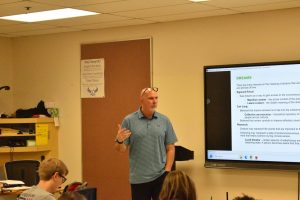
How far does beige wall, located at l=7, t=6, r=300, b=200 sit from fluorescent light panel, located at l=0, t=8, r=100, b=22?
101cm

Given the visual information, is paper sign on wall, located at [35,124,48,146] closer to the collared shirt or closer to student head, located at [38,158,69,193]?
student head, located at [38,158,69,193]

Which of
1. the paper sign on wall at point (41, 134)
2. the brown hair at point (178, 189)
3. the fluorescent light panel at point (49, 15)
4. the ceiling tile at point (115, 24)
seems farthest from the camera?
the paper sign on wall at point (41, 134)

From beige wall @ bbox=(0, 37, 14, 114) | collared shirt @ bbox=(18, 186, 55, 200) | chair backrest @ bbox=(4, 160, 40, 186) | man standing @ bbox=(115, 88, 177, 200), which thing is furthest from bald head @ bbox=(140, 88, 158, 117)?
beige wall @ bbox=(0, 37, 14, 114)

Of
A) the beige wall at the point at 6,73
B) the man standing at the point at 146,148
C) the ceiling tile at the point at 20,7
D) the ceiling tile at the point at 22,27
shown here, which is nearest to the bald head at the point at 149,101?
the man standing at the point at 146,148

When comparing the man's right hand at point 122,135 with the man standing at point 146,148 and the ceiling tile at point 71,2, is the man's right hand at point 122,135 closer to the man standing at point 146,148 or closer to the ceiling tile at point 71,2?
the man standing at point 146,148

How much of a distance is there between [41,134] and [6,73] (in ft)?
4.26

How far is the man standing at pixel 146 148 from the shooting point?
212 inches

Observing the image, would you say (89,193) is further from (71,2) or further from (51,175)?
(71,2)

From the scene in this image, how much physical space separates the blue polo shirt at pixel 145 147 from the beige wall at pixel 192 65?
1.10 meters

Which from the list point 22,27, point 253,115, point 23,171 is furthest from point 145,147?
point 22,27

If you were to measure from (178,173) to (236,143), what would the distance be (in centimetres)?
293

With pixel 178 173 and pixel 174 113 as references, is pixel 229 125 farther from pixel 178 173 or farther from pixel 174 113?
pixel 178 173

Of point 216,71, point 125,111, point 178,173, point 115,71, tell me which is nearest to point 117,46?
point 115,71

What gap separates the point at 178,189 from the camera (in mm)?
3094
